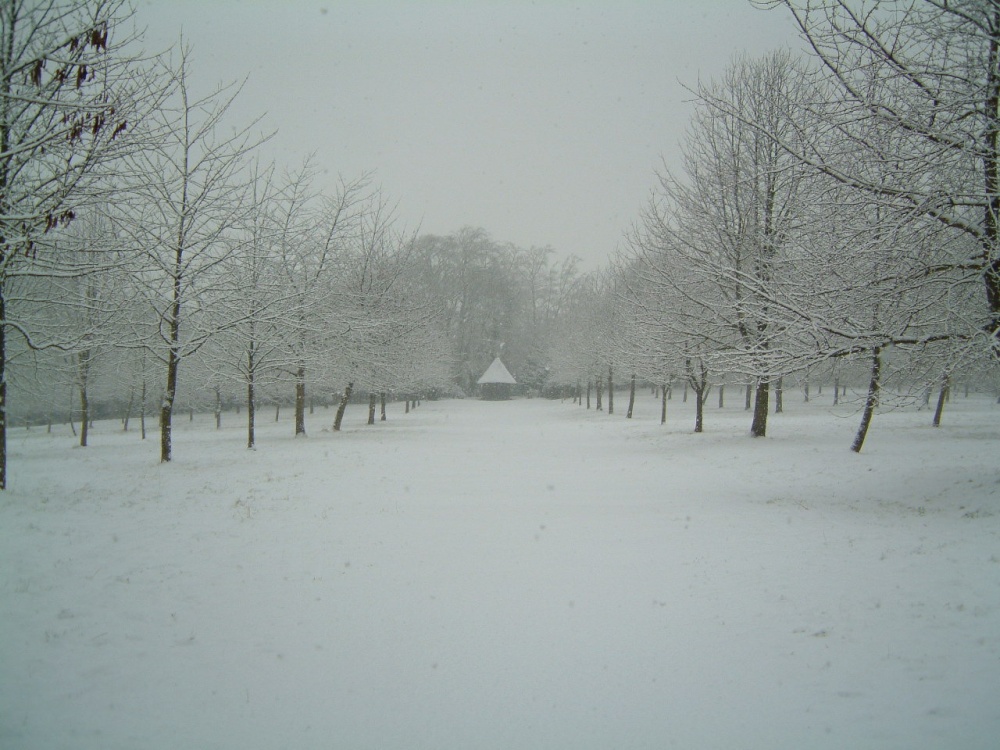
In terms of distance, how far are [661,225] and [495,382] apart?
4059cm

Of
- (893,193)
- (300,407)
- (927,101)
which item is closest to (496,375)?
(300,407)

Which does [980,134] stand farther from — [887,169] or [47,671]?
[47,671]

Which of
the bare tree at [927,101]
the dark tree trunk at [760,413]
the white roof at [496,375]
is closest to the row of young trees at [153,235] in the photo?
the bare tree at [927,101]

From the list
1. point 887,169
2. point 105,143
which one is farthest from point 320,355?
point 887,169

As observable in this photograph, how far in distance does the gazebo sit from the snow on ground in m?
44.7

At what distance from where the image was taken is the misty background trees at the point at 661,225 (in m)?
5.92

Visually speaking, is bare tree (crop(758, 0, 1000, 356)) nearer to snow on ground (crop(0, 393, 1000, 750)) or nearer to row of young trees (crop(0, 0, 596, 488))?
snow on ground (crop(0, 393, 1000, 750))

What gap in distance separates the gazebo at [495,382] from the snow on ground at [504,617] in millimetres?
44663

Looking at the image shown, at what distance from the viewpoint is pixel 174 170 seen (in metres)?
11.9

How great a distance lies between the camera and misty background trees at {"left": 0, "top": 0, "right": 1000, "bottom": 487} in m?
5.92

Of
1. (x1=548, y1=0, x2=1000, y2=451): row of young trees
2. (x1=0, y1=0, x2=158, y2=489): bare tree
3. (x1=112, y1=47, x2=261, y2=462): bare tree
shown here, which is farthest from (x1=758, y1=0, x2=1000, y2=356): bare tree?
(x1=112, y1=47, x2=261, y2=462): bare tree

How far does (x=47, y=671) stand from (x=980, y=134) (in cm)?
1010

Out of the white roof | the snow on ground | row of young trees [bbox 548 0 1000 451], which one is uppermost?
row of young trees [bbox 548 0 1000 451]

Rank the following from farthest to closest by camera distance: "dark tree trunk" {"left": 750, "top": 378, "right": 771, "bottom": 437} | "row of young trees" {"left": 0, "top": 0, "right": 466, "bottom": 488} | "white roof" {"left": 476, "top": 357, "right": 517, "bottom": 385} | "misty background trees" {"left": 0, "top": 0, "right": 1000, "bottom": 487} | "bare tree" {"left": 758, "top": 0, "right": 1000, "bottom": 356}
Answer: "white roof" {"left": 476, "top": 357, "right": 517, "bottom": 385} → "dark tree trunk" {"left": 750, "top": 378, "right": 771, "bottom": 437} → "row of young trees" {"left": 0, "top": 0, "right": 466, "bottom": 488} → "misty background trees" {"left": 0, "top": 0, "right": 1000, "bottom": 487} → "bare tree" {"left": 758, "top": 0, "right": 1000, "bottom": 356}
